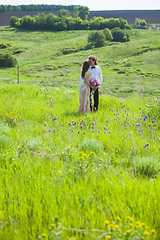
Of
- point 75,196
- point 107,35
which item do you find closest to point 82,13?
point 107,35

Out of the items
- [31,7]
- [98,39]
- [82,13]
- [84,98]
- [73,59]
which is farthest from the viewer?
[31,7]

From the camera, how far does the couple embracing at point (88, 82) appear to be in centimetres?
870

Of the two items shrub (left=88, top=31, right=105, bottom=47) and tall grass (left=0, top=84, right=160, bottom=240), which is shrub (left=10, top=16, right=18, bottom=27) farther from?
tall grass (left=0, top=84, right=160, bottom=240)

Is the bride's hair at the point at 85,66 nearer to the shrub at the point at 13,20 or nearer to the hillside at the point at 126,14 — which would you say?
the shrub at the point at 13,20

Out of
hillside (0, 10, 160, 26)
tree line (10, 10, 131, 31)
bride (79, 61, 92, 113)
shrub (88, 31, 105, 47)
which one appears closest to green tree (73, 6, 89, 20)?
hillside (0, 10, 160, 26)

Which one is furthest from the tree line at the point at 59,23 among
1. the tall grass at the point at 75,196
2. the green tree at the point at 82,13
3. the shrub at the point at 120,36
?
the tall grass at the point at 75,196

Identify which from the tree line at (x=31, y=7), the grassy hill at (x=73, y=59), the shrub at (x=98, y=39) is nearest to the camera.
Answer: the grassy hill at (x=73, y=59)

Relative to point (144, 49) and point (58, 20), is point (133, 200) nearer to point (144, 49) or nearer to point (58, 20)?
point (144, 49)

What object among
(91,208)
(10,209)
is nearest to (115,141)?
(91,208)

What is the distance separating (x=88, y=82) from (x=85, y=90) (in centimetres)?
30

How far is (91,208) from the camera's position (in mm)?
2783

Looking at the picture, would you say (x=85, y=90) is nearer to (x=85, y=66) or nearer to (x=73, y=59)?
(x=85, y=66)

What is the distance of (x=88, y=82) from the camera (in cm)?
893

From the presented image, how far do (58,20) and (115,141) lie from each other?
12966 centimetres
